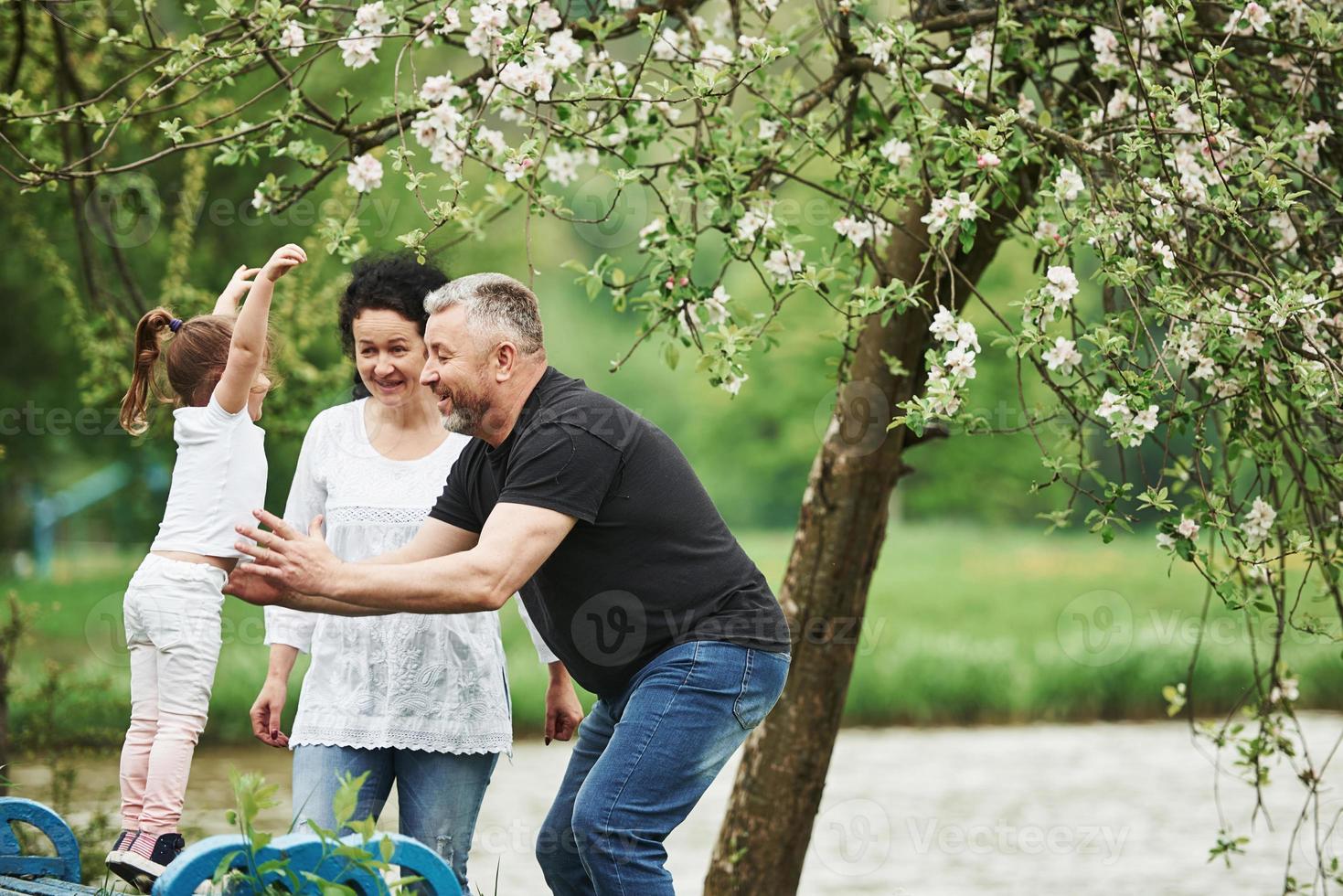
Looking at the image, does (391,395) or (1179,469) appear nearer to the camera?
(391,395)

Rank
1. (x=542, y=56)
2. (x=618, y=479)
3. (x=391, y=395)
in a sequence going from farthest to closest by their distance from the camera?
(x=542, y=56) → (x=391, y=395) → (x=618, y=479)

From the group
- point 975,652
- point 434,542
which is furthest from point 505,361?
point 975,652

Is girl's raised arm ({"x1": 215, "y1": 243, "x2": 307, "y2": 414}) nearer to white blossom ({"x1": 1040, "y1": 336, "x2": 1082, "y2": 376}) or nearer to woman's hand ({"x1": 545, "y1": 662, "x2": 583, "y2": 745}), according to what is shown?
woman's hand ({"x1": 545, "y1": 662, "x2": 583, "y2": 745})

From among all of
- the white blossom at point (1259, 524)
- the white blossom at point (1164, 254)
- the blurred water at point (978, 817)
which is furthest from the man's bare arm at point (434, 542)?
the blurred water at point (978, 817)

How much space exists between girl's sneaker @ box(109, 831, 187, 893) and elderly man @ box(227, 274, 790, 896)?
700mm

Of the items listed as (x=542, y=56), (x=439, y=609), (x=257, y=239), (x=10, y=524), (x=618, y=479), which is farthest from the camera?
(x=10, y=524)

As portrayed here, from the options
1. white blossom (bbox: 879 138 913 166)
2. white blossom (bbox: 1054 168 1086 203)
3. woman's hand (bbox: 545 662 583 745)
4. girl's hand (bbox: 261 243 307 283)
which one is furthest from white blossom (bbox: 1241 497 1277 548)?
girl's hand (bbox: 261 243 307 283)

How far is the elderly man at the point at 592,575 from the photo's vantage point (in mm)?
2926

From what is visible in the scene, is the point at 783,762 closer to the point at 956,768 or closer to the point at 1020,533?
the point at 956,768

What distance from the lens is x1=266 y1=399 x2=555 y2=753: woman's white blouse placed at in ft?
11.6

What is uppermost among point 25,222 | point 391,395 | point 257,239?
point 257,239

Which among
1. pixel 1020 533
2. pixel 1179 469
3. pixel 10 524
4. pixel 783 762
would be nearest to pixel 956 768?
pixel 783 762

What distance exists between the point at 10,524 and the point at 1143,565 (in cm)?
1611

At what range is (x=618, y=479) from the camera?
312 centimetres
